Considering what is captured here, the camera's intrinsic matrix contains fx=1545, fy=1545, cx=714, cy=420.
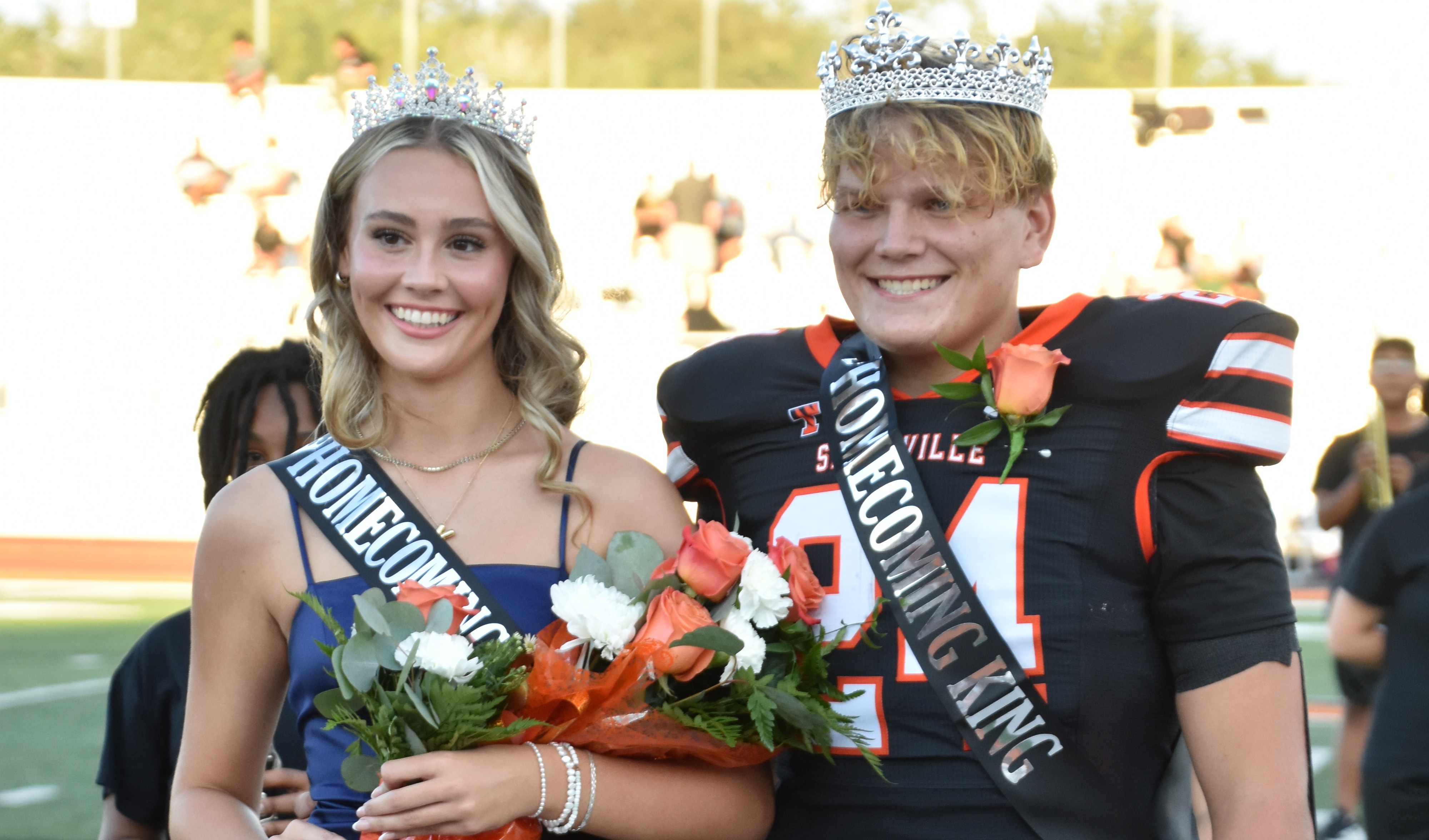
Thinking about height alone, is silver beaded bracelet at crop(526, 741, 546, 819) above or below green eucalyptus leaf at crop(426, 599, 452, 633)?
below

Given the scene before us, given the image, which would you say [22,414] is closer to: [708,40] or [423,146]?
[708,40]

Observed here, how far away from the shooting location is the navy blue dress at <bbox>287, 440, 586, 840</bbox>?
2086 mm

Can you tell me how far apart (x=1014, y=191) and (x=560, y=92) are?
17790 mm

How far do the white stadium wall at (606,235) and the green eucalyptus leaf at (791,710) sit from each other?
14.5m

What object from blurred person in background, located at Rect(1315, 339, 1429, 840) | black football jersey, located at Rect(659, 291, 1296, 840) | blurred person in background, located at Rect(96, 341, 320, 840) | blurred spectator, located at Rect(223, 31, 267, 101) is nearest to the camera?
black football jersey, located at Rect(659, 291, 1296, 840)

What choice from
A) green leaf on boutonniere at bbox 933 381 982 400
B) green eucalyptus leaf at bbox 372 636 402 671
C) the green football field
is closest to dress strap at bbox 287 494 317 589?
green eucalyptus leaf at bbox 372 636 402 671

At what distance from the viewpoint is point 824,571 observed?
7.11 feet

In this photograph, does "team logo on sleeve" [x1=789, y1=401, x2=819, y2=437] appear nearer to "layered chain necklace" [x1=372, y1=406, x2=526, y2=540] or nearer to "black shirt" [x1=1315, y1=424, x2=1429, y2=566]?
"layered chain necklace" [x1=372, y1=406, x2=526, y2=540]

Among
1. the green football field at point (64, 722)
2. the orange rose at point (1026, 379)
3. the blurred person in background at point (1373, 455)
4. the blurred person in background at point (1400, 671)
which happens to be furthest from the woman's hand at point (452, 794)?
the blurred person in background at point (1373, 455)

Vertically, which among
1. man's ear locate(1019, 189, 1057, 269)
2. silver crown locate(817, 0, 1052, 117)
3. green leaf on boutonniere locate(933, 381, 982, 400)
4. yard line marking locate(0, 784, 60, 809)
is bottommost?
yard line marking locate(0, 784, 60, 809)

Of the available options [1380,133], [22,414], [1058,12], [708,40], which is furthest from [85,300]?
[1380,133]

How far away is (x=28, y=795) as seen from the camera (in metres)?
6.48

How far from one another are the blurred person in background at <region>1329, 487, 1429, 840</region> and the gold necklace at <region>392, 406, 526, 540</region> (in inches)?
81.1

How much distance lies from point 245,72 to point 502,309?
1774cm
